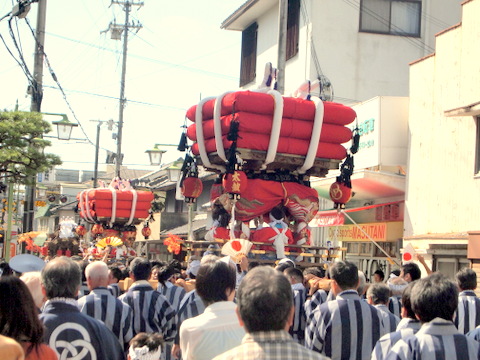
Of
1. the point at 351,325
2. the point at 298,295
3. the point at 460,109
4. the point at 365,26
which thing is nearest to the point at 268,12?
the point at 365,26

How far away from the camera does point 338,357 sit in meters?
6.31

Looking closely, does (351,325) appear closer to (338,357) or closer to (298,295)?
(338,357)

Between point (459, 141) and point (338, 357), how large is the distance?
10903 millimetres

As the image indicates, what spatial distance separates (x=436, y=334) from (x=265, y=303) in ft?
5.08

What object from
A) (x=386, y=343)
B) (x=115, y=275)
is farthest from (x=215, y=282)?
(x=115, y=275)

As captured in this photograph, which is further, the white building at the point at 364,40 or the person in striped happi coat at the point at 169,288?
the white building at the point at 364,40

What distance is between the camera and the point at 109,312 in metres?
6.91

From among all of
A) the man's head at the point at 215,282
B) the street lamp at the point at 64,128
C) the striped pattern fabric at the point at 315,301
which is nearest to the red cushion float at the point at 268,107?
the striped pattern fabric at the point at 315,301

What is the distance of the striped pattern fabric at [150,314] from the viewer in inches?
320

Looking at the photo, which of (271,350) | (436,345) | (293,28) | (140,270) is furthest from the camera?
(293,28)

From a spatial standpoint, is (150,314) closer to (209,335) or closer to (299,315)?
(299,315)

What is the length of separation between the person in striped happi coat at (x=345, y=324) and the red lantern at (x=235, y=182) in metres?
5.45

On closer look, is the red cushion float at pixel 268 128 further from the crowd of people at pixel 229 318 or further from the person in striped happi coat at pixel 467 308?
the person in striped happi coat at pixel 467 308

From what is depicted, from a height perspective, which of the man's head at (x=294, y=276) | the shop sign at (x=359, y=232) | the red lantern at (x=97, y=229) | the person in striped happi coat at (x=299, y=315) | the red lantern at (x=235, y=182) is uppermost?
the red lantern at (x=235, y=182)
